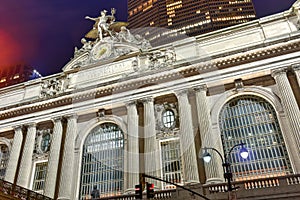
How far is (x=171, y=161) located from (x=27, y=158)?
45.8ft

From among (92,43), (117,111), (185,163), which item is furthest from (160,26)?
(185,163)

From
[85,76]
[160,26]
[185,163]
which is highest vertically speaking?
[160,26]

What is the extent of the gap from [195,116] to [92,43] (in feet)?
51.3

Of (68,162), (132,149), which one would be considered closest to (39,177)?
(68,162)

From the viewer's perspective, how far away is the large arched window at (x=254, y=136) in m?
20.7

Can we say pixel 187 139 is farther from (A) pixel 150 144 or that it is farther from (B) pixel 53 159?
(B) pixel 53 159

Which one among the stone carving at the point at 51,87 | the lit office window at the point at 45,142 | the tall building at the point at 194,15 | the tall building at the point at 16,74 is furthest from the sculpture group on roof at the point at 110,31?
the tall building at the point at 16,74

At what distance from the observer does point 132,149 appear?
2394cm

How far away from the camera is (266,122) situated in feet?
73.7

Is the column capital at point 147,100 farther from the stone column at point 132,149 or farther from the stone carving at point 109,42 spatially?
the stone carving at point 109,42

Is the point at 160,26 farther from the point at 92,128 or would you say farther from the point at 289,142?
the point at 289,142

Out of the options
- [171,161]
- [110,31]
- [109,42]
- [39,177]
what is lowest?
[171,161]

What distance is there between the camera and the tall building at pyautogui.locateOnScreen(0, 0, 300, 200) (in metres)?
21.5

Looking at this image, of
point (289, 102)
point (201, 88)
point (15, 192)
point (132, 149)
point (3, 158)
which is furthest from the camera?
point (3, 158)
